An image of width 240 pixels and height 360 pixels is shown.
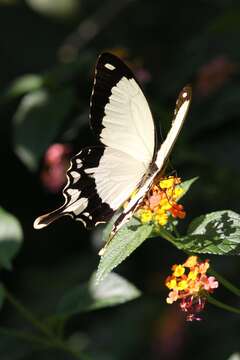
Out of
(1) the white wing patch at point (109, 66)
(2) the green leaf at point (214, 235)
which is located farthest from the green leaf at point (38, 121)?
(2) the green leaf at point (214, 235)

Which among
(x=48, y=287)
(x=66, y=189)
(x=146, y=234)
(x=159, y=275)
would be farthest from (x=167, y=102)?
(x=146, y=234)

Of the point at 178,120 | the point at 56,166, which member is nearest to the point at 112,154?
the point at 178,120

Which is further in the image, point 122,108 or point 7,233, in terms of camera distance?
point 7,233

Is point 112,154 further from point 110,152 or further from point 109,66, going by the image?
point 109,66

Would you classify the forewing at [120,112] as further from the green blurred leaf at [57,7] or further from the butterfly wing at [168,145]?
the green blurred leaf at [57,7]

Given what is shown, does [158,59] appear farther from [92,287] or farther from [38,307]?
[92,287]

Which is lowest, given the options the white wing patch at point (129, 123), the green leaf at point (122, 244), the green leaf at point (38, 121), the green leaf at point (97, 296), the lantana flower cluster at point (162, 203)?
the green leaf at point (97, 296)

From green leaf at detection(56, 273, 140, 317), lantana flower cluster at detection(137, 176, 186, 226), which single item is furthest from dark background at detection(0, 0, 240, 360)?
lantana flower cluster at detection(137, 176, 186, 226)
